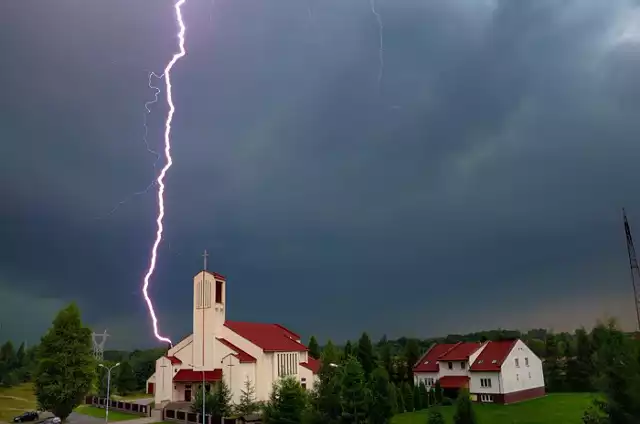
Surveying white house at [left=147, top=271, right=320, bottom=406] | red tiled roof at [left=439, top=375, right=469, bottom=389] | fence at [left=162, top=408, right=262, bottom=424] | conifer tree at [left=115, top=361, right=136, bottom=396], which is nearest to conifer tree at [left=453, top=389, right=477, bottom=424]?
fence at [left=162, top=408, right=262, bottom=424]

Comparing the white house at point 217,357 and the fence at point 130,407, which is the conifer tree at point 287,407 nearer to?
the white house at point 217,357

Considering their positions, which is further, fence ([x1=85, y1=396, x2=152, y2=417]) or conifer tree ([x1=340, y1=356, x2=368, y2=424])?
fence ([x1=85, y1=396, x2=152, y2=417])

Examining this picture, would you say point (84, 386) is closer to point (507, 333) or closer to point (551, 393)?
point (507, 333)

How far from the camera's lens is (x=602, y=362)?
21.2m

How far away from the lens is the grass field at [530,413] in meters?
39.5

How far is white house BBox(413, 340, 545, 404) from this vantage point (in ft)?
174

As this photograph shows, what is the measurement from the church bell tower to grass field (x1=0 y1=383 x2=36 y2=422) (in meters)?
16.7

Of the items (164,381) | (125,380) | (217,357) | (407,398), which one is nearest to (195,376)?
(217,357)

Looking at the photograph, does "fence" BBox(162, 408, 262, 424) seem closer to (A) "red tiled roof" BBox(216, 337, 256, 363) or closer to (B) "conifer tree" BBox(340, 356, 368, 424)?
(A) "red tiled roof" BBox(216, 337, 256, 363)

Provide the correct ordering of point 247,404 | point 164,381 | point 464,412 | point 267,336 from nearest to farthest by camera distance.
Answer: point 464,412
point 247,404
point 164,381
point 267,336

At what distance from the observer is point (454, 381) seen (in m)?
55.6

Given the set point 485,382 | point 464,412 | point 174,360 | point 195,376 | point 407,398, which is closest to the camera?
point 464,412

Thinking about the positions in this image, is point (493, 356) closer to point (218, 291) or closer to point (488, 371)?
point (488, 371)

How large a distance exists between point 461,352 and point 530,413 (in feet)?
42.8
